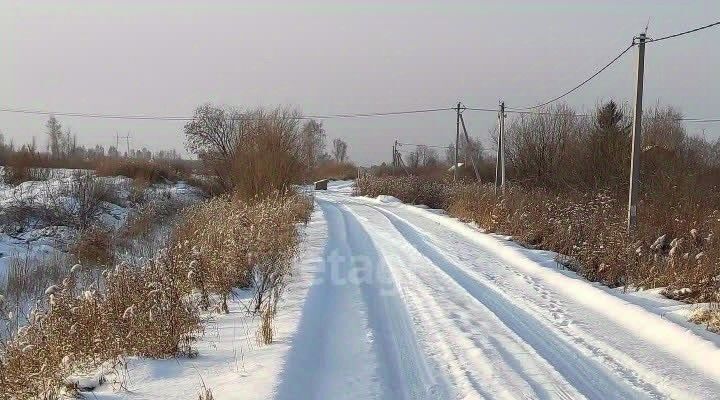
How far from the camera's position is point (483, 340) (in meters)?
6.45

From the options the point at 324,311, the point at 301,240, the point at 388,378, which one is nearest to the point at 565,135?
the point at 301,240

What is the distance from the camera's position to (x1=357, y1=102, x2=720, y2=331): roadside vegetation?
30.9 ft

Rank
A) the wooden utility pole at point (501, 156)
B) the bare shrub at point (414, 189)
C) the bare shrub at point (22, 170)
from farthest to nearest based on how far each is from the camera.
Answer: the bare shrub at point (414, 189)
the bare shrub at point (22, 170)
the wooden utility pole at point (501, 156)

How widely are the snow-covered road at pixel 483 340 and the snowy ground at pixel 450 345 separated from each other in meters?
0.02

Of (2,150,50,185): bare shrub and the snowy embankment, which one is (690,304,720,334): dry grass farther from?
(2,150,50,185): bare shrub

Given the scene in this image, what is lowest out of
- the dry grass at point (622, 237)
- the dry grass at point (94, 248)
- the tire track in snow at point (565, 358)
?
the dry grass at point (94, 248)

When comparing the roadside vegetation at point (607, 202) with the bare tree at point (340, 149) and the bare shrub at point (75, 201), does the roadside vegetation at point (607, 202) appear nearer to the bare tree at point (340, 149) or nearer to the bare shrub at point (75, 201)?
the bare shrub at point (75, 201)

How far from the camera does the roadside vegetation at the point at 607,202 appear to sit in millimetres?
9406

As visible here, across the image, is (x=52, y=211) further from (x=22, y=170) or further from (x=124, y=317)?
(x=124, y=317)

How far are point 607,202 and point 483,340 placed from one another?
373 inches

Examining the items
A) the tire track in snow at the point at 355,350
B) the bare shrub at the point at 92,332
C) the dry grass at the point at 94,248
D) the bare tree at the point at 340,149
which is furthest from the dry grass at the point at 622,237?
the bare tree at the point at 340,149

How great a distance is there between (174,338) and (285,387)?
5.27ft

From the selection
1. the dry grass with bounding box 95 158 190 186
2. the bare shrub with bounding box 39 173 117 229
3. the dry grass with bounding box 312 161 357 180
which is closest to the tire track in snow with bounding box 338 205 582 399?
the bare shrub with bounding box 39 173 117 229

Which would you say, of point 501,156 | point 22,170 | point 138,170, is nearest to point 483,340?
point 501,156
